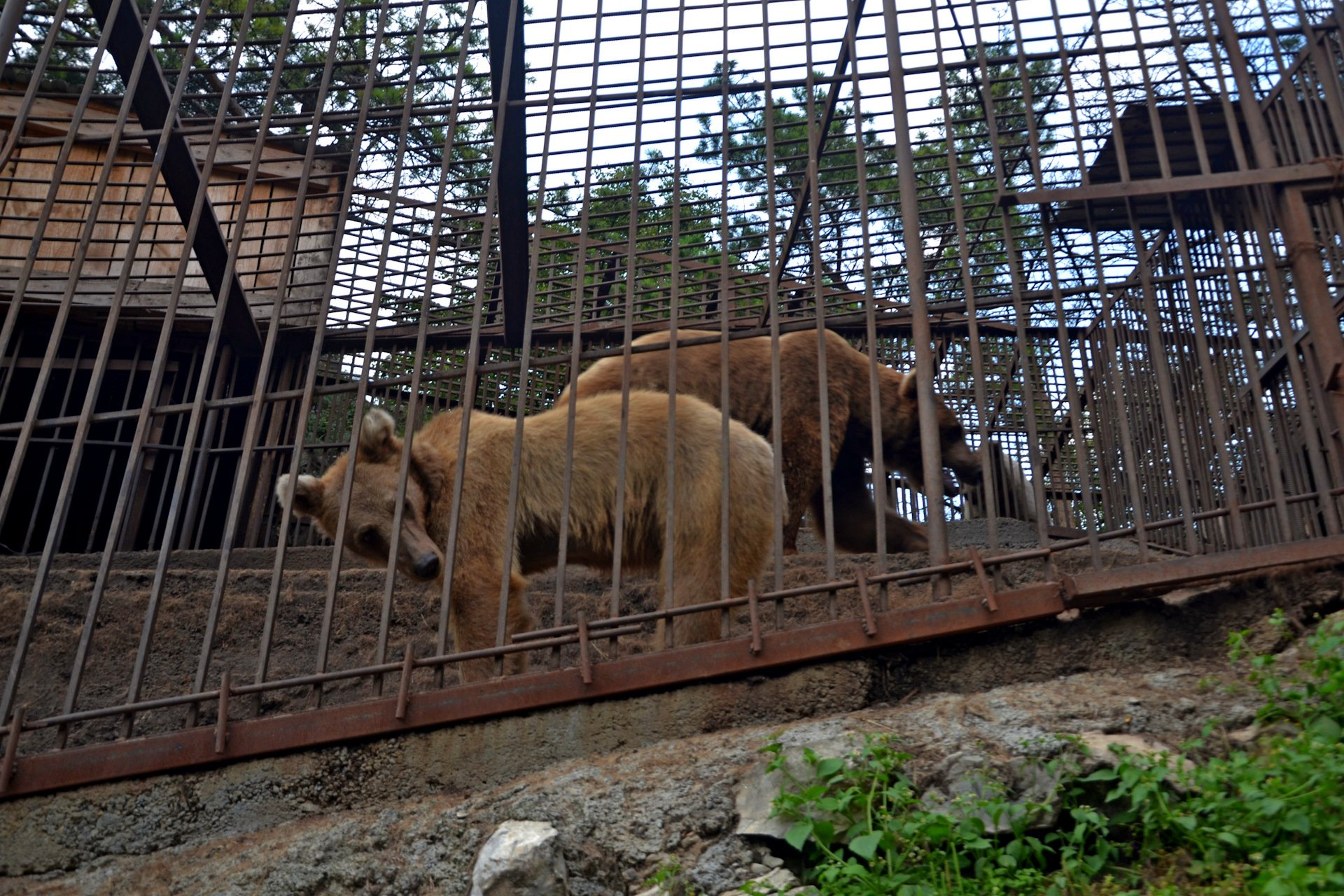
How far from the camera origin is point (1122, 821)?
3.25 metres

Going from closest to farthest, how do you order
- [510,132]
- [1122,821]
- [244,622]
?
[1122,821]
[510,132]
[244,622]

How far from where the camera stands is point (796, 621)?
6582 mm

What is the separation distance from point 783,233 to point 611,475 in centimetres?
343

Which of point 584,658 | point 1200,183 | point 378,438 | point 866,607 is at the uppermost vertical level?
point 1200,183

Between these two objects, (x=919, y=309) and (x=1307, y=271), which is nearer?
(x=1307, y=271)

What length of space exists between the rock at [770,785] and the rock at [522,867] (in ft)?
1.95

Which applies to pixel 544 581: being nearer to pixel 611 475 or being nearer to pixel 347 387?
pixel 611 475

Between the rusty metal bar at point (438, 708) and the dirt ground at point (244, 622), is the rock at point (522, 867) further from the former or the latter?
the dirt ground at point (244, 622)

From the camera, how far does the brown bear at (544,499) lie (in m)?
5.90

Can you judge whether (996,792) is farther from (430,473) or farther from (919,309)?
(430,473)

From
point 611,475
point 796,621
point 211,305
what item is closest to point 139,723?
point 611,475

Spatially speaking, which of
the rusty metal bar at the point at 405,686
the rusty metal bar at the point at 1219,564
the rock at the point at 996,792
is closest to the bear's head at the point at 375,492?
the rusty metal bar at the point at 405,686

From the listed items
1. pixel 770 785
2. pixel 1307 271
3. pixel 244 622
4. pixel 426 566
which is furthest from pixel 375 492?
pixel 1307 271

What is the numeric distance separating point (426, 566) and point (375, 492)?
0.83 meters
